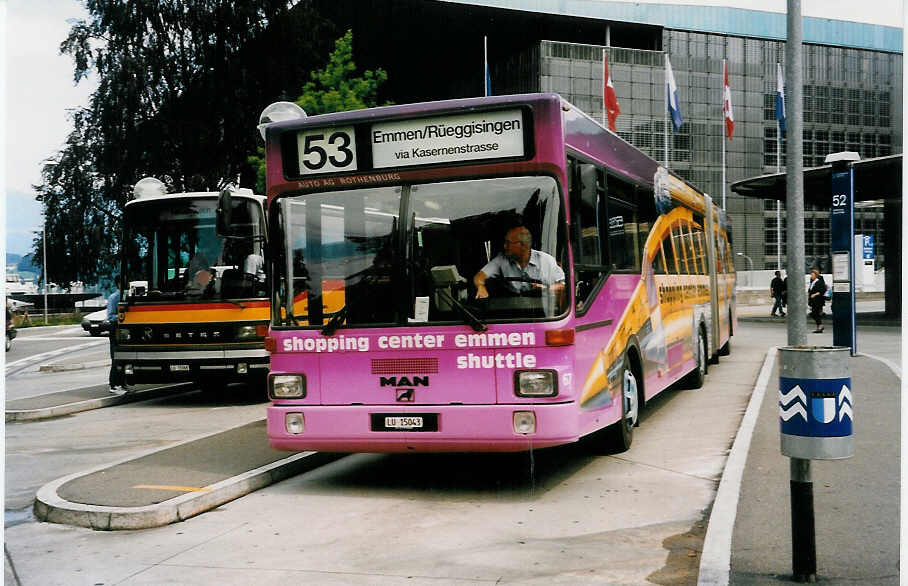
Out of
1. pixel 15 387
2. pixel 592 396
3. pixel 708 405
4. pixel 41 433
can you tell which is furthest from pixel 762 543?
pixel 15 387

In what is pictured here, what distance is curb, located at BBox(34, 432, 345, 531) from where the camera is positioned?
6.93 m

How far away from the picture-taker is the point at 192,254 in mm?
13859

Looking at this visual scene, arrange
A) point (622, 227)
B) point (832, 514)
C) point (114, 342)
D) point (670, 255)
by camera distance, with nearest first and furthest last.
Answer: point (832, 514) → point (622, 227) → point (670, 255) → point (114, 342)

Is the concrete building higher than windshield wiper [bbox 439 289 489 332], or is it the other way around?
the concrete building

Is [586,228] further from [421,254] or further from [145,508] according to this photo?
[145,508]

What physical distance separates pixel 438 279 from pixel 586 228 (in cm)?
131

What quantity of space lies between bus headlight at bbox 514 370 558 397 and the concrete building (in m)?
38.8

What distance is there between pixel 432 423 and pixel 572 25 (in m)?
53.0

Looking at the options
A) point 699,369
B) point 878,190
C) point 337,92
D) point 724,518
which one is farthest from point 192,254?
point 878,190

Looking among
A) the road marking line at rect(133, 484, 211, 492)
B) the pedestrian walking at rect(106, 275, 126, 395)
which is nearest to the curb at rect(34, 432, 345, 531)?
the road marking line at rect(133, 484, 211, 492)

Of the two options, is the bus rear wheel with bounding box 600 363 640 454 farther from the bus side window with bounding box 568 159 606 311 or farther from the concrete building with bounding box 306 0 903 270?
the concrete building with bounding box 306 0 903 270

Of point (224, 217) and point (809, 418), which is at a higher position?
point (224, 217)

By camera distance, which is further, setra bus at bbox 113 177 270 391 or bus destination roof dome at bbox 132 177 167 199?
bus destination roof dome at bbox 132 177 167 199

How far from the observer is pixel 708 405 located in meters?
12.6
